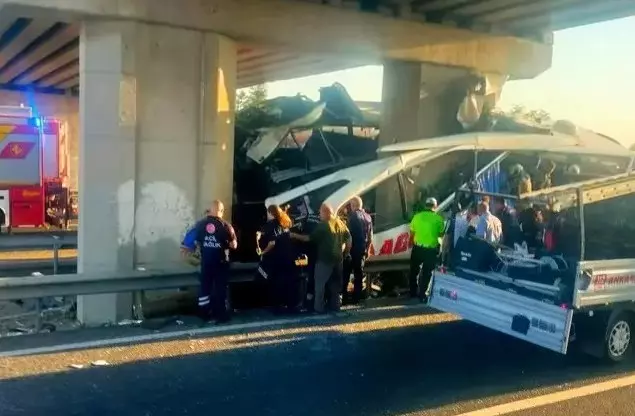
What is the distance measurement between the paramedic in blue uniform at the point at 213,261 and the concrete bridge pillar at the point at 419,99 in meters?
5.83

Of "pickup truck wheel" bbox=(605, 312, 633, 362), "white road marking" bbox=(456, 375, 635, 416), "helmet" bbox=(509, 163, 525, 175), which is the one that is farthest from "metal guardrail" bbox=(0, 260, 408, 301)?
"helmet" bbox=(509, 163, 525, 175)

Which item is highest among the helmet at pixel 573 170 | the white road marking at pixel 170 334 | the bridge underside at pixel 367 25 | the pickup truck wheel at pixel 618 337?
the bridge underside at pixel 367 25

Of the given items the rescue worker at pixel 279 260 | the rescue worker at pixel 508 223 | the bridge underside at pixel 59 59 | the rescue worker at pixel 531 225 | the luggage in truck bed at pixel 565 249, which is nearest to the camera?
the luggage in truck bed at pixel 565 249

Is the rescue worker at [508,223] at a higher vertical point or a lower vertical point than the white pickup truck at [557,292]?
higher

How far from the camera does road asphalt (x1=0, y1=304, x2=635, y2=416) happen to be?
5.88m

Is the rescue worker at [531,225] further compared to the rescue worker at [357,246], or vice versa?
the rescue worker at [357,246]

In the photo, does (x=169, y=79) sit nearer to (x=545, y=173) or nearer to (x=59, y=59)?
(x=545, y=173)

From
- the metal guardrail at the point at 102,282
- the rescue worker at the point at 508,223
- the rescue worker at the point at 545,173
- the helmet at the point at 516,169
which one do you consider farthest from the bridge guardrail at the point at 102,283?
the rescue worker at the point at 545,173

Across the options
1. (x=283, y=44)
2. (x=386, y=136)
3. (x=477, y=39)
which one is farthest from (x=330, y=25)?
(x=477, y=39)

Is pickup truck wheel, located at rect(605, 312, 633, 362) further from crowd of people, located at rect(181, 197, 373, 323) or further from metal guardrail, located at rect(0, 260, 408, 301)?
metal guardrail, located at rect(0, 260, 408, 301)

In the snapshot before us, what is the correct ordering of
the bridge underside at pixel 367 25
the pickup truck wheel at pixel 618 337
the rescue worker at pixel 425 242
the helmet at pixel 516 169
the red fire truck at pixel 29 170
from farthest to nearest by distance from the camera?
the red fire truck at pixel 29 170, the helmet at pixel 516 169, the rescue worker at pixel 425 242, the bridge underside at pixel 367 25, the pickup truck wheel at pixel 618 337

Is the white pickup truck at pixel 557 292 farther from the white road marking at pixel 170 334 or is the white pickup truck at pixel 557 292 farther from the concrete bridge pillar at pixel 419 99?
the concrete bridge pillar at pixel 419 99

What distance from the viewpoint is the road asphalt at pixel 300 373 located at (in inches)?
232

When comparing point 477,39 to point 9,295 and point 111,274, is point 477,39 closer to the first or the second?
point 111,274
